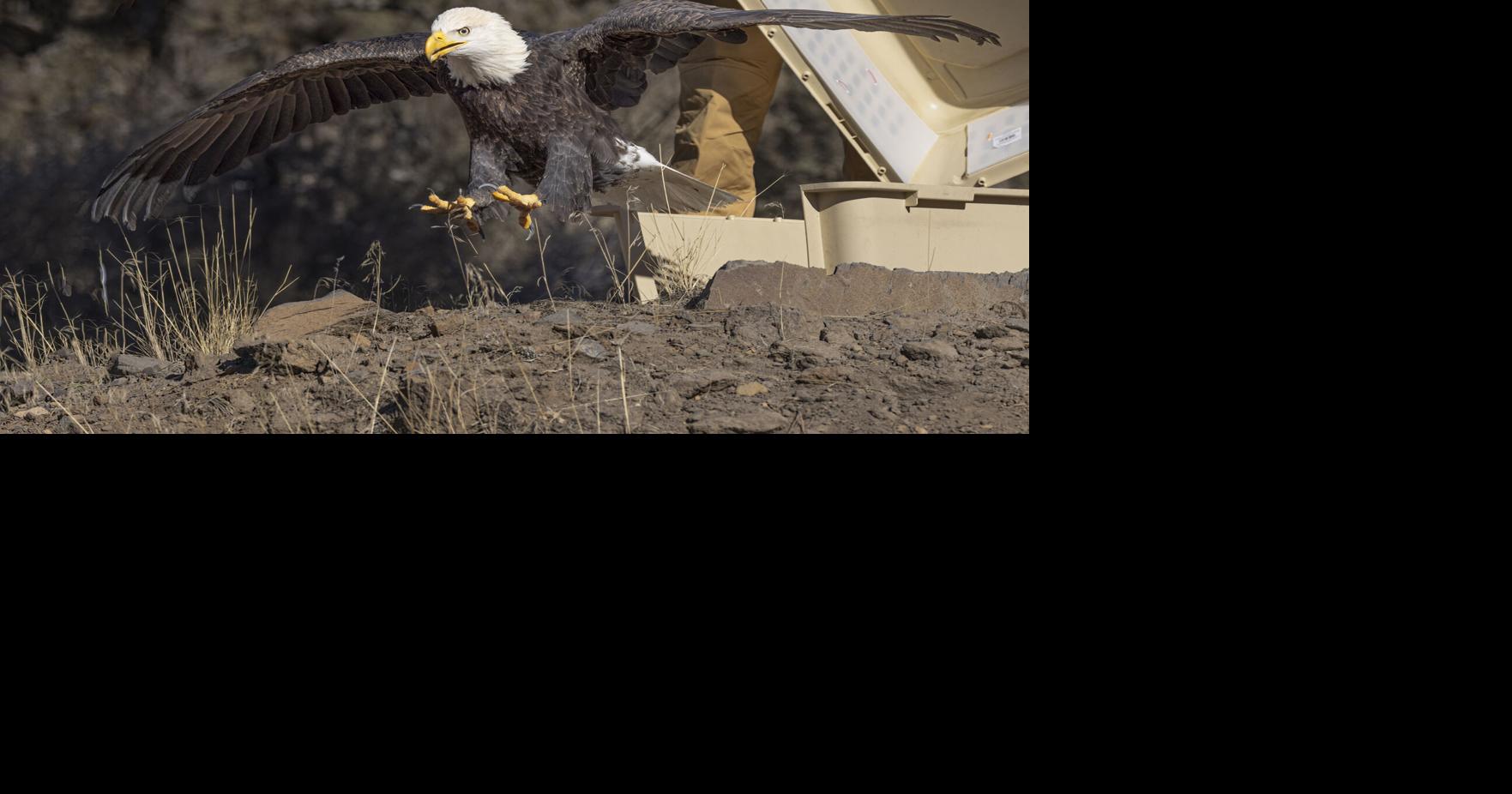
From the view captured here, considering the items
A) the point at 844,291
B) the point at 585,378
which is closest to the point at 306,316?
the point at 585,378

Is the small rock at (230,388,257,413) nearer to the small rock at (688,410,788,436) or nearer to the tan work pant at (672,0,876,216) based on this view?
the small rock at (688,410,788,436)

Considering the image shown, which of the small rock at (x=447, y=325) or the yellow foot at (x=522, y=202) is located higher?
the yellow foot at (x=522, y=202)

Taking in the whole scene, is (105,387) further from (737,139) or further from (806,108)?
(806,108)

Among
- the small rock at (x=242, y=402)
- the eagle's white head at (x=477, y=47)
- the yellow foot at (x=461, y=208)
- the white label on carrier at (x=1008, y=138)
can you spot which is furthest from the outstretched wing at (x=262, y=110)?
the white label on carrier at (x=1008, y=138)

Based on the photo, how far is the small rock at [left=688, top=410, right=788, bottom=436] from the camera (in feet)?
7.36

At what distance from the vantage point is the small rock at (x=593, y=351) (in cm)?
272

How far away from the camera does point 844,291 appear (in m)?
3.14

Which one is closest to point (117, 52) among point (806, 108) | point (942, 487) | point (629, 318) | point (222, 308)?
point (222, 308)

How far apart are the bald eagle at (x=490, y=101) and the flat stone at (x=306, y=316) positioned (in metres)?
0.41

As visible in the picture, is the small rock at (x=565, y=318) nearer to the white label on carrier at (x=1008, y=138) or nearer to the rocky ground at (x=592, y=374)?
the rocky ground at (x=592, y=374)

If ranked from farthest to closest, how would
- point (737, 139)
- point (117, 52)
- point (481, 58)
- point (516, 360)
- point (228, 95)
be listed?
point (117, 52)
point (737, 139)
point (481, 58)
point (228, 95)
point (516, 360)

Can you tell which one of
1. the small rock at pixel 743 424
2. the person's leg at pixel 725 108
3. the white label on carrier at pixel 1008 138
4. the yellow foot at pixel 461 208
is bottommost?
the small rock at pixel 743 424

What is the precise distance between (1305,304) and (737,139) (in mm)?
3033

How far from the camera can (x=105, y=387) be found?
3166 millimetres
